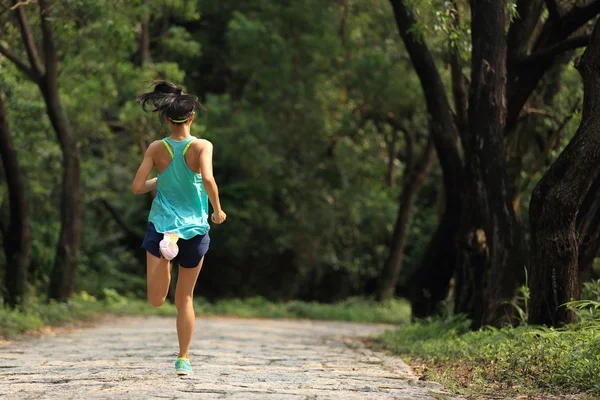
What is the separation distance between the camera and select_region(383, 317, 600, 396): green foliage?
7449 millimetres

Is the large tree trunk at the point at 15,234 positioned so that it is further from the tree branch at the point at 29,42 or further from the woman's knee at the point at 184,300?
the woman's knee at the point at 184,300

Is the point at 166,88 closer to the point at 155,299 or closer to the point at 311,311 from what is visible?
the point at 155,299

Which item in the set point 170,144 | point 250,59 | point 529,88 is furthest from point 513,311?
point 250,59

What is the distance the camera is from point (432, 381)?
8.27m

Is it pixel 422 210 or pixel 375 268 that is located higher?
pixel 422 210

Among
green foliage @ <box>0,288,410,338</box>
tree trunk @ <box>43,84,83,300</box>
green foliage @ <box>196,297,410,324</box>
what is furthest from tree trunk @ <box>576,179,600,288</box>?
green foliage @ <box>196,297,410,324</box>

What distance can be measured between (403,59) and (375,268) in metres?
11.0

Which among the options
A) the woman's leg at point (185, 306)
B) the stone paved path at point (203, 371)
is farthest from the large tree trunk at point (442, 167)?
the woman's leg at point (185, 306)

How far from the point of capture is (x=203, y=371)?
8242 millimetres

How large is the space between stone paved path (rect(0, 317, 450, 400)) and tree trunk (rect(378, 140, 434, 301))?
15.8 m

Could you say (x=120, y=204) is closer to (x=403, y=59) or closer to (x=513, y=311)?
(x=403, y=59)

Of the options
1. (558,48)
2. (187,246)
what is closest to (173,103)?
(187,246)

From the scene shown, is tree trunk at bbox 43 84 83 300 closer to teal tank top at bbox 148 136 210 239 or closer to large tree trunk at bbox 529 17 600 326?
large tree trunk at bbox 529 17 600 326

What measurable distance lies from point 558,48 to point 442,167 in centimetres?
324
